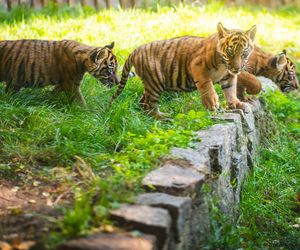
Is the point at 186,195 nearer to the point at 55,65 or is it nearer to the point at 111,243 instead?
the point at 111,243

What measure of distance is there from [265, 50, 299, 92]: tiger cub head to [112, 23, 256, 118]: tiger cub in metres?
1.90

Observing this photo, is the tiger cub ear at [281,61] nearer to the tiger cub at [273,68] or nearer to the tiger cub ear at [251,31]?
the tiger cub at [273,68]

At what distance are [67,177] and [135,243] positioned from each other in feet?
4.55

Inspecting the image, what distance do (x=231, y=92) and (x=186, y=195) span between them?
289 centimetres

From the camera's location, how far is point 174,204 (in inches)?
167

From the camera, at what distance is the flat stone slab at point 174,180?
14.9 feet

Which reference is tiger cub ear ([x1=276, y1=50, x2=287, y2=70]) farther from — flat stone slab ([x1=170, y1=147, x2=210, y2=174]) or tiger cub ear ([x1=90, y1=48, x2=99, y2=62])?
flat stone slab ([x1=170, y1=147, x2=210, y2=174])

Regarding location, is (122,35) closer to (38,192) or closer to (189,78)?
(189,78)

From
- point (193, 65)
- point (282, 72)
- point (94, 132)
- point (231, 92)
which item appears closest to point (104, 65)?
point (193, 65)

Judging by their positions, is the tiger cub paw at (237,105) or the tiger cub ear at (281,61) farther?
the tiger cub ear at (281,61)

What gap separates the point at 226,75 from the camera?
7.18 meters

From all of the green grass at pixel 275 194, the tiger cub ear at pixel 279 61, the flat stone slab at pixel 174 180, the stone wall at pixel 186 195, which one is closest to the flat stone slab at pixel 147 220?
the stone wall at pixel 186 195

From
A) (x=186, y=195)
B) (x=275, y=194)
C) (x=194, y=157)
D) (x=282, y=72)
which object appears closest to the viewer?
(x=186, y=195)

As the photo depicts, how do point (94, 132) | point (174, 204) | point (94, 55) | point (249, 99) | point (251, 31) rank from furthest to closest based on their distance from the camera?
point (249, 99), point (94, 55), point (251, 31), point (94, 132), point (174, 204)
